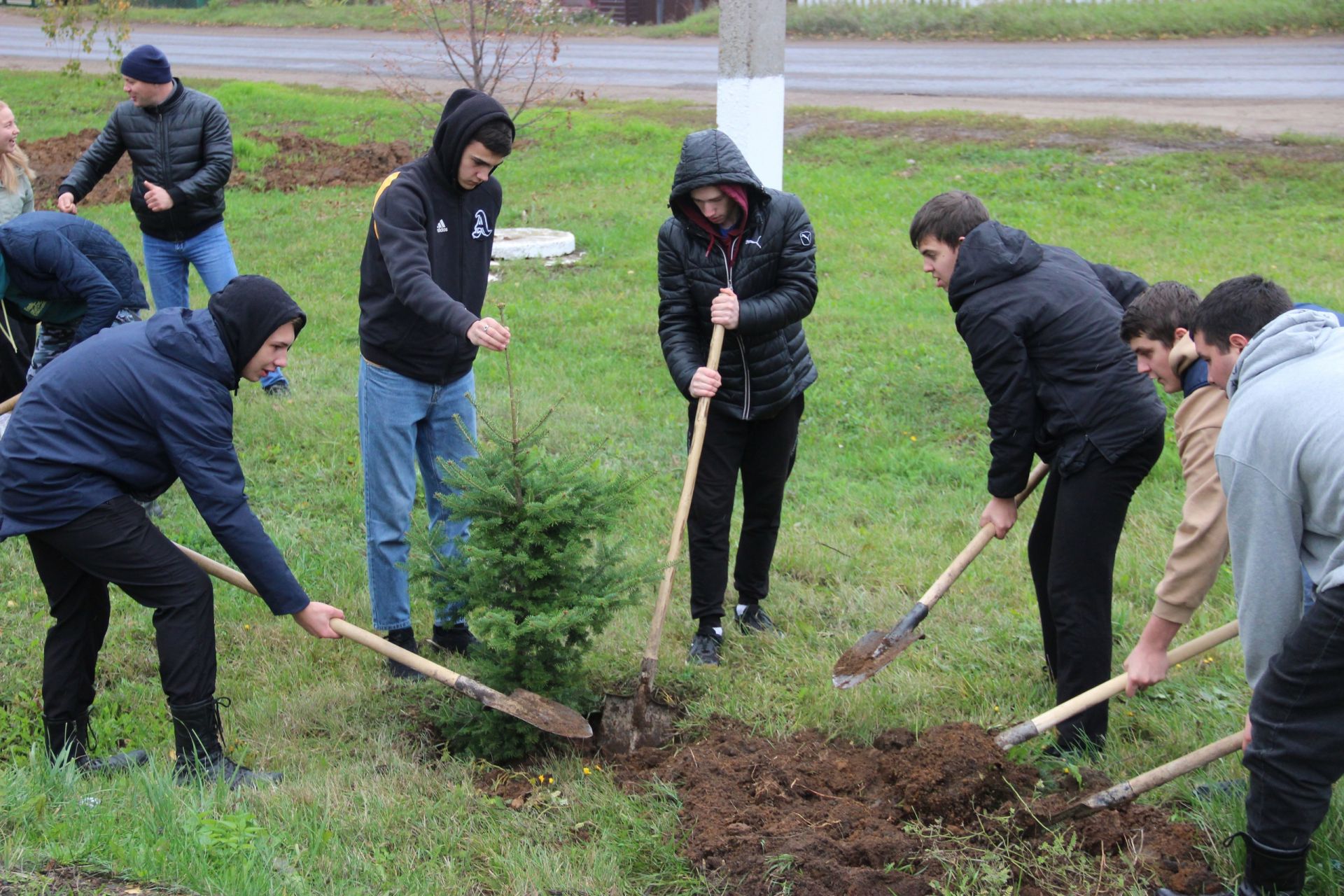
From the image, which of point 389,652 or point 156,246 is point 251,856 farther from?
point 156,246

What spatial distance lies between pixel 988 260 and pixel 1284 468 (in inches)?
51.9

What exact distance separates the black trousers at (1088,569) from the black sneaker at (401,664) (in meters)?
2.43

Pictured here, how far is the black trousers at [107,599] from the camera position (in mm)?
3664

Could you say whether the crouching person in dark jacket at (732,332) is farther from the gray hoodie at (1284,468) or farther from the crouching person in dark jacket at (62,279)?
the crouching person in dark jacket at (62,279)

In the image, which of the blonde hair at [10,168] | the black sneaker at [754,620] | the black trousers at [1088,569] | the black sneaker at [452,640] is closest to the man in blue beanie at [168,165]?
the blonde hair at [10,168]

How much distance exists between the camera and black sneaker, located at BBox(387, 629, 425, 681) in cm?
466

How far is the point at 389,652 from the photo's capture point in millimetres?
4031

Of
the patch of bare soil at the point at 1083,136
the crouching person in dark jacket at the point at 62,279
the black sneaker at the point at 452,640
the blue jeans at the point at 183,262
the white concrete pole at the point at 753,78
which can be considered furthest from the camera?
the patch of bare soil at the point at 1083,136

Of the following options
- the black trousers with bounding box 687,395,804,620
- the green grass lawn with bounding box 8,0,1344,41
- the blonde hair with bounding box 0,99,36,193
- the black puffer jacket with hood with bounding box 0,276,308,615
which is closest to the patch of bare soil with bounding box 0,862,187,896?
the black puffer jacket with hood with bounding box 0,276,308,615

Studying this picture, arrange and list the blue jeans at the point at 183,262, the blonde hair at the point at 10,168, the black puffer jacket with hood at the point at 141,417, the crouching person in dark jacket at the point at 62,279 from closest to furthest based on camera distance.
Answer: the black puffer jacket with hood at the point at 141,417 → the crouching person in dark jacket at the point at 62,279 → the blonde hair at the point at 10,168 → the blue jeans at the point at 183,262

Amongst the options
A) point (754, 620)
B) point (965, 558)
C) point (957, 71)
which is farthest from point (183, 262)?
point (957, 71)

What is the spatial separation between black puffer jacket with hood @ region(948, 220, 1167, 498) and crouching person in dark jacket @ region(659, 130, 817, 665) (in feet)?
2.86

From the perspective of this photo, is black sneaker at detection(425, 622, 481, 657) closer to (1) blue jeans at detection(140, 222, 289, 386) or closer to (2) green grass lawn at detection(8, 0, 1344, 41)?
(1) blue jeans at detection(140, 222, 289, 386)

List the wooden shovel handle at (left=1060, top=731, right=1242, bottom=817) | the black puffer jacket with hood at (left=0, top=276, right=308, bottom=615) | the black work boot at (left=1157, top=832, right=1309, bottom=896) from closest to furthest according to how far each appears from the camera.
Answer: the black work boot at (left=1157, top=832, right=1309, bottom=896) → the wooden shovel handle at (left=1060, top=731, right=1242, bottom=817) → the black puffer jacket with hood at (left=0, top=276, right=308, bottom=615)
